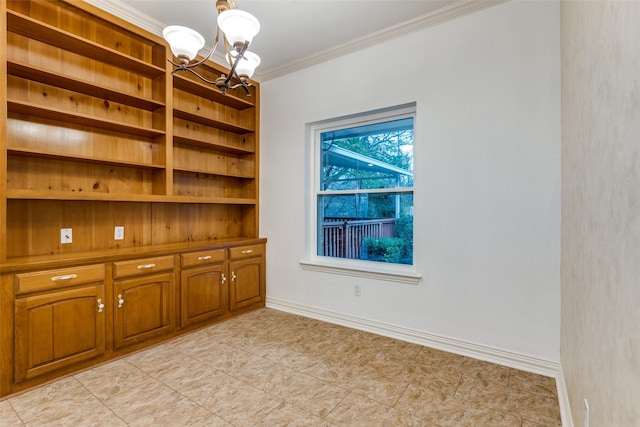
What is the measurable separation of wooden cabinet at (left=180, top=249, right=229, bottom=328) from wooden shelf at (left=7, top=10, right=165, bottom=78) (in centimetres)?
172

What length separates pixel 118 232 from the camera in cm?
294

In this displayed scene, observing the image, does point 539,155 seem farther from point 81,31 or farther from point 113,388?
point 81,31

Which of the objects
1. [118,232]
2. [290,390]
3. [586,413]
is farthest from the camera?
[118,232]

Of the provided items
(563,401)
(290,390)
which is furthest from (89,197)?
(563,401)

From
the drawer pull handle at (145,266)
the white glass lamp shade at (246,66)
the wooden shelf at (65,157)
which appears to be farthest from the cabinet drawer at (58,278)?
the white glass lamp shade at (246,66)

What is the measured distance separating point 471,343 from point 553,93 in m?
1.97

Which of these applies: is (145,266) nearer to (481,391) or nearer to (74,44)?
(74,44)

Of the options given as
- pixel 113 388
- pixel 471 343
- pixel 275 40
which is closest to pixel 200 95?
pixel 275 40

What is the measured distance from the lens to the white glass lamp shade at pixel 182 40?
1732mm

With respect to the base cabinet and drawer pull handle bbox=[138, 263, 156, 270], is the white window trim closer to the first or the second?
the base cabinet

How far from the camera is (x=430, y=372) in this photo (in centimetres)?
236

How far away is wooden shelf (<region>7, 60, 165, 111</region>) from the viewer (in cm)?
222

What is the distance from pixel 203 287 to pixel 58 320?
1.16 meters

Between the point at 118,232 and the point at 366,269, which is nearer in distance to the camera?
the point at 118,232
